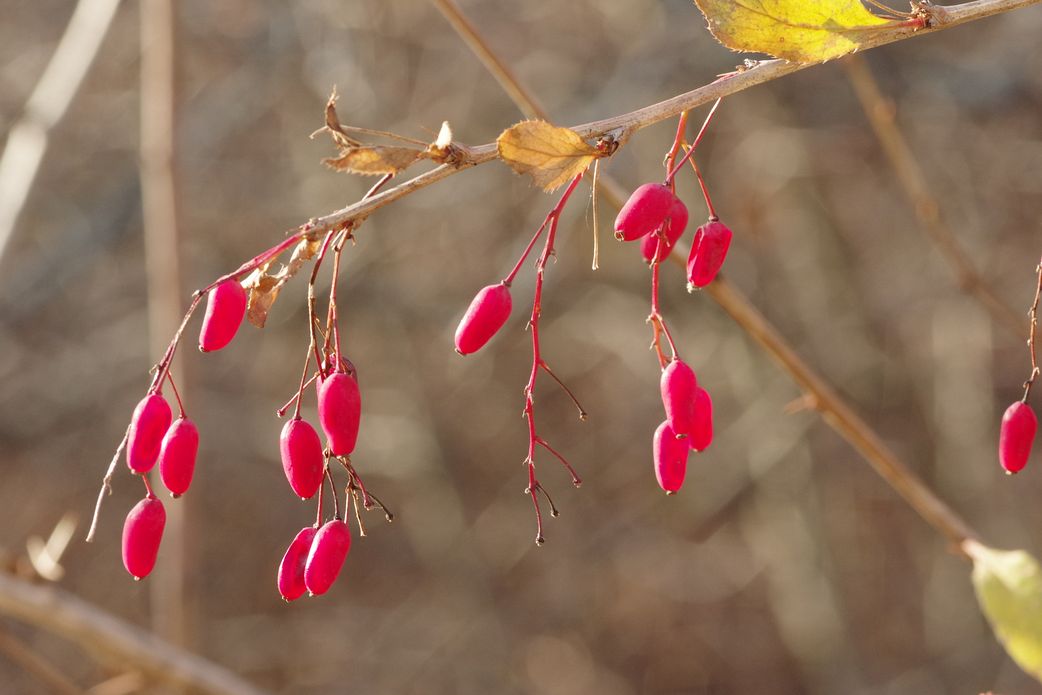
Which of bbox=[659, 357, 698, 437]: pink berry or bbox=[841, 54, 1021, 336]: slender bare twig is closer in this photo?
bbox=[659, 357, 698, 437]: pink berry

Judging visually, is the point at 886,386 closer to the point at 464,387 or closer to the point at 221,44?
the point at 464,387

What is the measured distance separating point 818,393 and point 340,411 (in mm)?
802

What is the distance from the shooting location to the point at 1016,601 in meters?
1.37

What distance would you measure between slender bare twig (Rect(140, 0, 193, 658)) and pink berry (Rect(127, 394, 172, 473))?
1.08m

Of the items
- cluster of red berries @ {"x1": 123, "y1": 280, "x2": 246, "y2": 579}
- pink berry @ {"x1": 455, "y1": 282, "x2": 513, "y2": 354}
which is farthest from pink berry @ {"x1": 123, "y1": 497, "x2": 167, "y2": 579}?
pink berry @ {"x1": 455, "y1": 282, "x2": 513, "y2": 354}

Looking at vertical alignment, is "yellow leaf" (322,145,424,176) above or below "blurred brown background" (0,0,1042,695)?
below

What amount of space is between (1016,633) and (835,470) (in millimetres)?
3260

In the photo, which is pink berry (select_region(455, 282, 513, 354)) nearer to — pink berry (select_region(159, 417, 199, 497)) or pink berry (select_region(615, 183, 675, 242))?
pink berry (select_region(615, 183, 675, 242))

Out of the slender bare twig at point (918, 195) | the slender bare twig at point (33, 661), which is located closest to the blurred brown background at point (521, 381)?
the slender bare twig at point (918, 195)

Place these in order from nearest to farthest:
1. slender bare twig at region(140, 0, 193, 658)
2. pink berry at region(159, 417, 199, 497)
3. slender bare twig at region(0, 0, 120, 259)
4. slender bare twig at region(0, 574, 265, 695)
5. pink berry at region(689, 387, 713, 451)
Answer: pink berry at region(159, 417, 199, 497)
pink berry at region(689, 387, 713, 451)
slender bare twig at region(0, 574, 265, 695)
slender bare twig at region(0, 0, 120, 259)
slender bare twig at region(140, 0, 193, 658)

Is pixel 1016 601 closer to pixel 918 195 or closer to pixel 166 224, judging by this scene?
pixel 918 195

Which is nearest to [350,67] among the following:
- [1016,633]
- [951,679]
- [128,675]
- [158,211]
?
[158,211]

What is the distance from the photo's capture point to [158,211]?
87.6 inches

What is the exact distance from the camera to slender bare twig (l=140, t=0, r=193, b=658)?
2104mm
